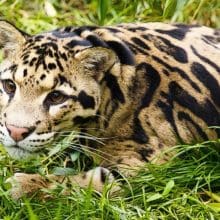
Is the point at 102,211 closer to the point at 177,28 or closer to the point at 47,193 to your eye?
the point at 47,193

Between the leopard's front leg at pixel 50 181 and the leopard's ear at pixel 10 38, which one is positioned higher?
the leopard's ear at pixel 10 38

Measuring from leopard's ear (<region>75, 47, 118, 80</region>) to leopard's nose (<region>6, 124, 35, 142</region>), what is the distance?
48cm

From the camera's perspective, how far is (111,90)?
187 inches

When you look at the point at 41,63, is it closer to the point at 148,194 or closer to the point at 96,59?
the point at 96,59

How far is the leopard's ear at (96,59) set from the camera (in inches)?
181

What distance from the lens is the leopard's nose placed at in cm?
434

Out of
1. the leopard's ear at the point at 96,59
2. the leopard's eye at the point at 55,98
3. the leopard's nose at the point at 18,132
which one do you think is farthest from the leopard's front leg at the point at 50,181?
the leopard's ear at the point at 96,59

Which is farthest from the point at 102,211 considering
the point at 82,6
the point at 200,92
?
the point at 82,6

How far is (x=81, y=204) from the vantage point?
4.41 metres

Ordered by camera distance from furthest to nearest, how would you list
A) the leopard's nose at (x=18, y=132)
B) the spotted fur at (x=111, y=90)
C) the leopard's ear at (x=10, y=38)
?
the leopard's ear at (x=10, y=38), the spotted fur at (x=111, y=90), the leopard's nose at (x=18, y=132)

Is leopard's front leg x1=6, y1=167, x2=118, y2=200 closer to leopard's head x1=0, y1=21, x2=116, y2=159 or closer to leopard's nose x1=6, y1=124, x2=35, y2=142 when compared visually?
leopard's head x1=0, y1=21, x2=116, y2=159

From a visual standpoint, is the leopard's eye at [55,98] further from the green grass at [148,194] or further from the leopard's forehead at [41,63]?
the green grass at [148,194]

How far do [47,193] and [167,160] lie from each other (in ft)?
2.26

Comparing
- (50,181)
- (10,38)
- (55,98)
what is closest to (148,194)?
(50,181)
